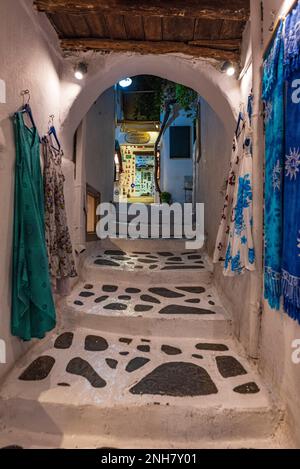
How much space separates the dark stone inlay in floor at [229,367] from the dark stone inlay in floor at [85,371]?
89cm

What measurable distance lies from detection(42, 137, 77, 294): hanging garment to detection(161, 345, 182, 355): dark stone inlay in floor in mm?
Result: 1068

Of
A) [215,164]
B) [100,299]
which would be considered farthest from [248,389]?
[215,164]

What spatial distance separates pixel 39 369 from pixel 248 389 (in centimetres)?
152

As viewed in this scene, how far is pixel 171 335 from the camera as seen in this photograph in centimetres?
245

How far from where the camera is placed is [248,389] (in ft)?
5.83

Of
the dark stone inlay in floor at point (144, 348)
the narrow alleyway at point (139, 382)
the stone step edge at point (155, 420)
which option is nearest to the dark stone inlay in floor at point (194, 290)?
the narrow alleyway at point (139, 382)

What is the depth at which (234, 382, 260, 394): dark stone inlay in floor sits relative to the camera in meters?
1.75

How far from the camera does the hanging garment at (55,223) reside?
2250 mm

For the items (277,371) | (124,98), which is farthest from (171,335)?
(124,98)

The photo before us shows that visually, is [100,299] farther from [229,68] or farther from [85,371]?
[229,68]

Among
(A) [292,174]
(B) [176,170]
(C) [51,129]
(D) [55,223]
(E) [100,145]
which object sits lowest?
(D) [55,223]

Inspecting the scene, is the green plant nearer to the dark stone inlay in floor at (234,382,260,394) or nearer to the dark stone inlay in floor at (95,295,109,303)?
the dark stone inlay in floor at (95,295,109,303)

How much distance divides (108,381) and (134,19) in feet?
9.83

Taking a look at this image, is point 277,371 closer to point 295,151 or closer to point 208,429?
point 208,429
